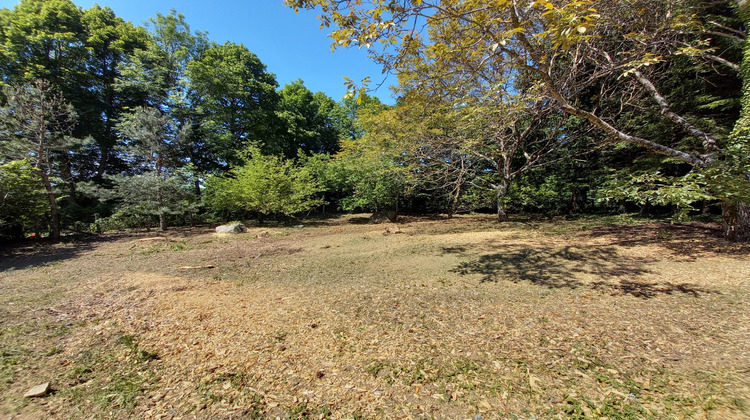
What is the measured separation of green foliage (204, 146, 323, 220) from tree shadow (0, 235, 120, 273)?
169 inches

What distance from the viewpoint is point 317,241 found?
8859mm

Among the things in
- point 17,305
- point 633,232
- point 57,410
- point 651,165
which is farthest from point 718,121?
point 17,305

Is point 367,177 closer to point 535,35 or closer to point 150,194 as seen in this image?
point 150,194

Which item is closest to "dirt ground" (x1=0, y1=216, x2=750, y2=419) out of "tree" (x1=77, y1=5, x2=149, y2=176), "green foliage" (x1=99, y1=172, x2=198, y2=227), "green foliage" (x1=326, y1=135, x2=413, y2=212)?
"green foliage" (x1=99, y1=172, x2=198, y2=227)

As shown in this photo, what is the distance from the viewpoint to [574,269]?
4.73 metres

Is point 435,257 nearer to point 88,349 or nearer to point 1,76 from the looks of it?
point 88,349

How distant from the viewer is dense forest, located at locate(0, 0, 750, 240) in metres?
4.41

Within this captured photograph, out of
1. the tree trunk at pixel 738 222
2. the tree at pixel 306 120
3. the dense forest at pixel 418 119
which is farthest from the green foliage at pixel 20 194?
the tree trunk at pixel 738 222

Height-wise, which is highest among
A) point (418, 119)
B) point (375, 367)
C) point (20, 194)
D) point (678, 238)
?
point (418, 119)

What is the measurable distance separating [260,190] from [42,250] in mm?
6813

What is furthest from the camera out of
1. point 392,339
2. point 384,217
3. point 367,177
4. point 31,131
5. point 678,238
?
point 384,217

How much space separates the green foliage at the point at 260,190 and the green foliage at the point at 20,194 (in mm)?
5329

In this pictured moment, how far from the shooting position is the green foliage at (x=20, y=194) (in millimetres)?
7613

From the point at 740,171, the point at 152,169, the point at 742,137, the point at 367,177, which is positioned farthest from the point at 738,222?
the point at 152,169
